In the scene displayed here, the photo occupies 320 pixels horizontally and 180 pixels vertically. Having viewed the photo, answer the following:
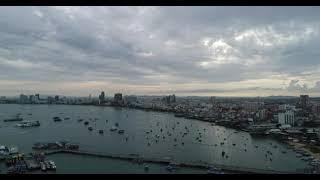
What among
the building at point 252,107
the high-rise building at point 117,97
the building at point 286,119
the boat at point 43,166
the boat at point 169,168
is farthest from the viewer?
the high-rise building at point 117,97

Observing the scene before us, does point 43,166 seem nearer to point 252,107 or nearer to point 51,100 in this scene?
point 252,107

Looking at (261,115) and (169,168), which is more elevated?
(261,115)

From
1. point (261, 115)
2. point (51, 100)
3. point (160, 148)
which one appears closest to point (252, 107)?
point (261, 115)

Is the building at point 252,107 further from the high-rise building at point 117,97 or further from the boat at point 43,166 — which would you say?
the boat at point 43,166

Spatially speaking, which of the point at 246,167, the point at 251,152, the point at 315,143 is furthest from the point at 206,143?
the point at 246,167

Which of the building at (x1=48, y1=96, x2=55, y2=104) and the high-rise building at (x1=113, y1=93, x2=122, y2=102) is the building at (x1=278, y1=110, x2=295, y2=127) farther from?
the building at (x1=48, y1=96, x2=55, y2=104)

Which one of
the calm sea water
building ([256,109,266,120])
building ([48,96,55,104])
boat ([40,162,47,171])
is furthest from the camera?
building ([48,96,55,104])

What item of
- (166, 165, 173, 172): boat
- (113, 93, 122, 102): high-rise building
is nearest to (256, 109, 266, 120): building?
(166, 165, 173, 172): boat

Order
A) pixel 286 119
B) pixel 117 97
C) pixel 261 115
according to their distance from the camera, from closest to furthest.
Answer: pixel 286 119, pixel 261 115, pixel 117 97

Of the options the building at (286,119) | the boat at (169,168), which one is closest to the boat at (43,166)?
the boat at (169,168)

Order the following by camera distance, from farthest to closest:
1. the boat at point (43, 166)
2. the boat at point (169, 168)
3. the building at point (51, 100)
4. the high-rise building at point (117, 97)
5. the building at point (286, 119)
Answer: the building at point (51, 100), the high-rise building at point (117, 97), the building at point (286, 119), the boat at point (169, 168), the boat at point (43, 166)

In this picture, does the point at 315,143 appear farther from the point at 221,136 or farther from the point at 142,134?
the point at 142,134
